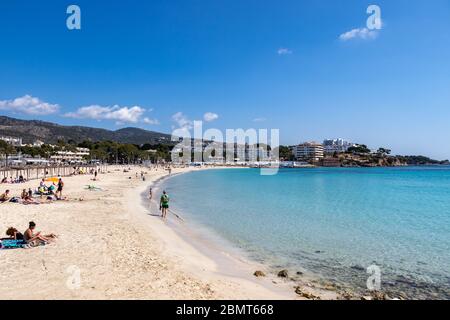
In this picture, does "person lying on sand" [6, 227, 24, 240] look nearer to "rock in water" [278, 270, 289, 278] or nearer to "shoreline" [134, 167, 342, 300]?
"shoreline" [134, 167, 342, 300]

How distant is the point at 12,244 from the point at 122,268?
425cm

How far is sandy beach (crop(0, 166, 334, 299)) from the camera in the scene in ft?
24.5

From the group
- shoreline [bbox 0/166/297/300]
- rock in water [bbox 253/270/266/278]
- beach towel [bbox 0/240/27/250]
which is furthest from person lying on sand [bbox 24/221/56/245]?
rock in water [bbox 253/270/266/278]

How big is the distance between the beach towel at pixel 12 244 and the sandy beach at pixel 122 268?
355mm

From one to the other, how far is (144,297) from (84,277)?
79.2 inches

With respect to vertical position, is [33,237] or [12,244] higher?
[33,237]

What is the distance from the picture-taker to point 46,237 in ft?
37.9

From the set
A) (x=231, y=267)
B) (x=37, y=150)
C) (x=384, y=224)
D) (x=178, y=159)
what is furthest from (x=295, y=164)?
(x=231, y=267)

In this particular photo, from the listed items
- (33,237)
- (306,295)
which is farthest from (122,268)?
(306,295)

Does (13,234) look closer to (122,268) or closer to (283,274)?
(122,268)

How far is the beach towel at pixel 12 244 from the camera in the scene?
1064cm

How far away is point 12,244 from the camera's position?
1076cm

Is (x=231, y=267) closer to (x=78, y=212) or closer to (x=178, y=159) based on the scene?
(x=78, y=212)

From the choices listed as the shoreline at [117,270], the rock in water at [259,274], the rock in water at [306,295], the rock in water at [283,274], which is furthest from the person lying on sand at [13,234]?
the rock in water at [306,295]
